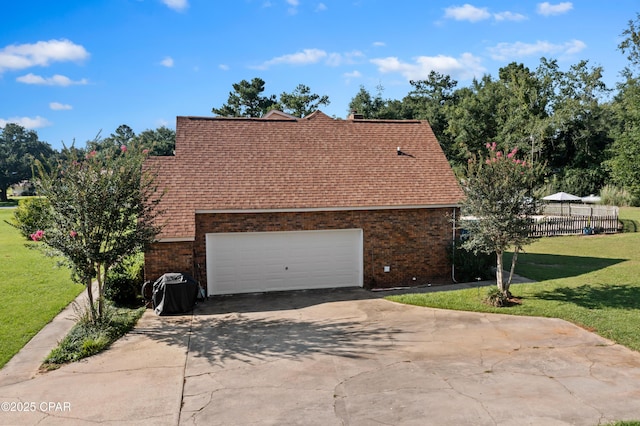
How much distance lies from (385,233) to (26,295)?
457 inches

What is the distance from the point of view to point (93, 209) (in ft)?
33.0

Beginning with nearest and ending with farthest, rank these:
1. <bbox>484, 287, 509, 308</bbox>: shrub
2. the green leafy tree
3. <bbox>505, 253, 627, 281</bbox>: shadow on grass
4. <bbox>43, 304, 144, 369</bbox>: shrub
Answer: <bbox>43, 304, 144, 369</bbox>: shrub
<bbox>484, 287, 509, 308</bbox>: shrub
<bbox>505, 253, 627, 281</bbox>: shadow on grass
the green leafy tree

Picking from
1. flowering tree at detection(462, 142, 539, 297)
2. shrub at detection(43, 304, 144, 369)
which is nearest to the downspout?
flowering tree at detection(462, 142, 539, 297)

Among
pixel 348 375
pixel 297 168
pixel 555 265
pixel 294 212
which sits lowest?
pixel 348 375

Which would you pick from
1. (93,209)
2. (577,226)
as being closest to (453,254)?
(93,209)

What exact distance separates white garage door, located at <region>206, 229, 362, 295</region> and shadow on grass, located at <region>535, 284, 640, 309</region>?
5999 millimetres

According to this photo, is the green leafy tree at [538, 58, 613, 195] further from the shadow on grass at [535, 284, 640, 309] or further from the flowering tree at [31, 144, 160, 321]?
the flowering tree at [31, 144, 160, 321]

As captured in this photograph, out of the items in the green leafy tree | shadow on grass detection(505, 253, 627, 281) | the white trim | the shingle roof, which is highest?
the green leafy tree

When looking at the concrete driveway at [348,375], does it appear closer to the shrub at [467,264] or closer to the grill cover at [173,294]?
the grill cover at [173,294]

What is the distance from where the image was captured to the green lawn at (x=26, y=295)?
10.2 meters

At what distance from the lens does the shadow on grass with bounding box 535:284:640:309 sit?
12.1 metres

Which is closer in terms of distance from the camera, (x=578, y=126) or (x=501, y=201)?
(x=501, y=201)

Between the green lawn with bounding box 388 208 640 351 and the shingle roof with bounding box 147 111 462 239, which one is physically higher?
the shingle roof with bounding box 147 111 462 239

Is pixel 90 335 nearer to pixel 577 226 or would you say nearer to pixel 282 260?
pixel 282 260
